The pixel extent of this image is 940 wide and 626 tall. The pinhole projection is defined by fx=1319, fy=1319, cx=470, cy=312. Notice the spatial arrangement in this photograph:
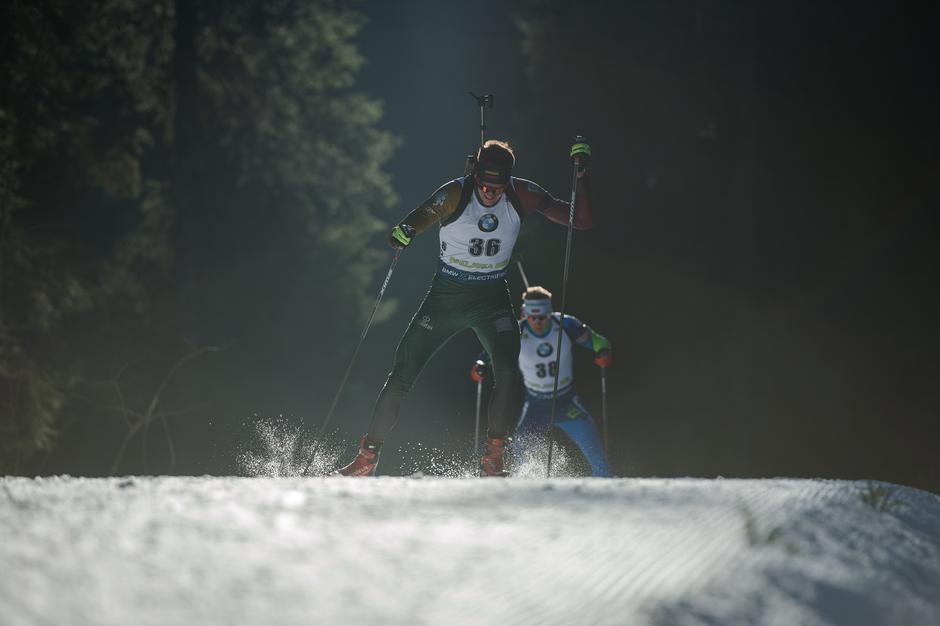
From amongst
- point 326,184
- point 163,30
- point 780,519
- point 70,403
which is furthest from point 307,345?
point 780,519


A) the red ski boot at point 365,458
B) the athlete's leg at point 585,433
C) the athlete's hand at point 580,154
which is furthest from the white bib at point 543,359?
the red ski boot at point 365,458

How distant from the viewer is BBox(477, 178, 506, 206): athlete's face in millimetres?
7602

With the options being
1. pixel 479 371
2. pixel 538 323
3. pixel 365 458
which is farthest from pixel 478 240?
pixel 538 323

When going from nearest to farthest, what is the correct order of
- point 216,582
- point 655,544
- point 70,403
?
point 216,582 → point 655,544 → point 70,403

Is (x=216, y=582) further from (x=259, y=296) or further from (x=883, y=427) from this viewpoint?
(x=259, y=296)

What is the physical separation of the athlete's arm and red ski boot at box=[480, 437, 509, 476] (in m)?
1.38

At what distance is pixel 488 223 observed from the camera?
7.62m

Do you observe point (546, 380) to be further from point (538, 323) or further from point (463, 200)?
point (463, 200)

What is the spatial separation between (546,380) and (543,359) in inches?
7.7

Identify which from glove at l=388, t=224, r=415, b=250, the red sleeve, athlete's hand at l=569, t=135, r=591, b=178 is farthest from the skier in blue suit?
glove at l=388, t=224, r=415, b=250

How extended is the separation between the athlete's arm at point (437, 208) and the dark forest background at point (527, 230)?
182 inches

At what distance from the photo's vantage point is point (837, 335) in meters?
16.7

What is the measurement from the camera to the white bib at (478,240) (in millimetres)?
7625

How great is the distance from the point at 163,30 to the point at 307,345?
6.31m
